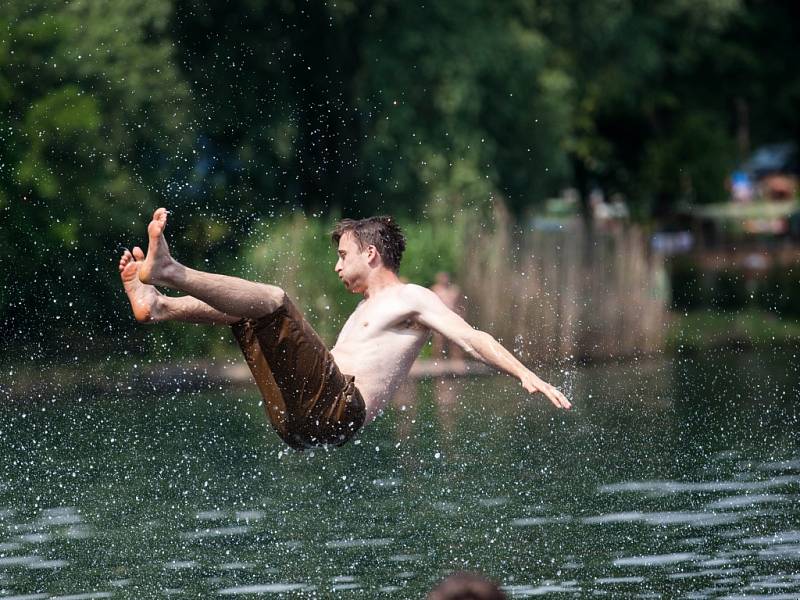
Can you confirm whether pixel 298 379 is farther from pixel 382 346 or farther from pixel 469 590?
pixel 469 590

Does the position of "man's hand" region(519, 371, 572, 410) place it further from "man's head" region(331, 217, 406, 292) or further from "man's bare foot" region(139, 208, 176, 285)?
"man's bare foot" region(139, 208, 176, 285)

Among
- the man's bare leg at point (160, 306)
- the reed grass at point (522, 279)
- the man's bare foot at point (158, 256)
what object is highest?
the reed grass at point (522, 279)

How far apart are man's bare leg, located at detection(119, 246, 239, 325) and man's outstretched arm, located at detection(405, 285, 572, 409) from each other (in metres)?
1.16

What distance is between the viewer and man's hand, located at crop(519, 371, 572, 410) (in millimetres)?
9867

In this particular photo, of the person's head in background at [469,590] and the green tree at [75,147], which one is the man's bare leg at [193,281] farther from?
the green tree at [75,147]

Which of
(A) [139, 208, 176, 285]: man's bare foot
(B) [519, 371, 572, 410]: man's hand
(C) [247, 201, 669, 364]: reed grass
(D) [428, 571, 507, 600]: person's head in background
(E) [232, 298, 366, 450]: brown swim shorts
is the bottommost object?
(D) [428, 571, 507, 600]: person's head in background

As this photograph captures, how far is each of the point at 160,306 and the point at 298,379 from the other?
0.93 m

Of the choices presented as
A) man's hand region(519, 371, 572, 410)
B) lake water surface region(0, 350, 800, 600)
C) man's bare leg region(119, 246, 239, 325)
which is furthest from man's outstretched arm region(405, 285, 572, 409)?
lake water surface region(0, 350, 800, 600)

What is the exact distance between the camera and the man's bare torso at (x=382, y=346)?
1158 centimetres

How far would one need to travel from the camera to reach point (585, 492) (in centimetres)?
1557

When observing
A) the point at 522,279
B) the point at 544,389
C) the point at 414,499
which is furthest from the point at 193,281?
the point at 522,279

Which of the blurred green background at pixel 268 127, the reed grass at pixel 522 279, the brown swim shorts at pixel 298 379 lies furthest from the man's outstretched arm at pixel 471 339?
the blurred green background at pixel 268 127

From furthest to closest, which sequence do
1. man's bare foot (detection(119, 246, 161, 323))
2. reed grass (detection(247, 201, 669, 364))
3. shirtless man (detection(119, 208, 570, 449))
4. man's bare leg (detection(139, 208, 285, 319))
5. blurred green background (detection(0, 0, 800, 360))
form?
blurred green background (detection(0, 0, 800, 360)) → reed grass (detection(247, 201, 669, 364)) → man's bare foot (detection(119, 246, 161, 323)) → shirtless man (detection(119, 208, 570, 449)) → man's bare leg (detection(139, 208, 285, 319))

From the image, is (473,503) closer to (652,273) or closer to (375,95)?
(652,273)
